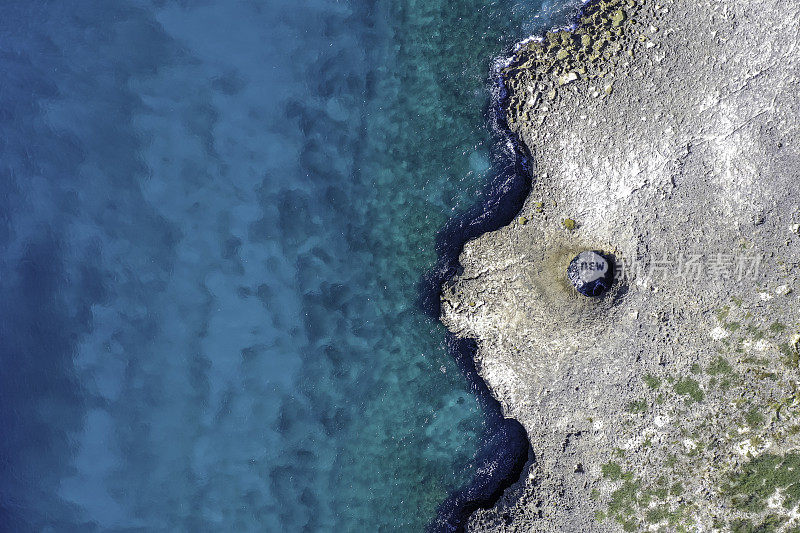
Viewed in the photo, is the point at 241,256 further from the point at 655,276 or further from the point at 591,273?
the point at 655,276

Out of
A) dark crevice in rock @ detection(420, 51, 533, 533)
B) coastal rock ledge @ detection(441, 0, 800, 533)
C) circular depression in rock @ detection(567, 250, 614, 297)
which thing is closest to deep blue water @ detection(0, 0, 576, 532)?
dark crevice in rock @ detection(420, 51, 533, 533)

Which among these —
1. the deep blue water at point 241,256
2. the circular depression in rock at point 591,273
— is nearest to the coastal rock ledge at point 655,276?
the circular depression in rock at point 591,273

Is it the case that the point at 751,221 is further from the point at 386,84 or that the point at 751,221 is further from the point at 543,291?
the point at 386,84

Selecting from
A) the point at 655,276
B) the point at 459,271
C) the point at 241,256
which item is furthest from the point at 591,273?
the point at 241,256

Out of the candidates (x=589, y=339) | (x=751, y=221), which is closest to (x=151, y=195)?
(x=589, y=339)

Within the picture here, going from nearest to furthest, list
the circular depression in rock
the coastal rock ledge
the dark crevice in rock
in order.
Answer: the coastal rock ledge, the circular depression in rock, the dark crevice in rock

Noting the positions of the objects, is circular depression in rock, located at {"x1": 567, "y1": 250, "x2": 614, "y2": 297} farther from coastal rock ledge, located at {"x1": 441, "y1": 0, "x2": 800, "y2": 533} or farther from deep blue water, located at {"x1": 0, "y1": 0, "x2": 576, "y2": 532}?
deep blue water, located at {"x1": 0, "y1": 0, "x2": 576, "y2": 532}

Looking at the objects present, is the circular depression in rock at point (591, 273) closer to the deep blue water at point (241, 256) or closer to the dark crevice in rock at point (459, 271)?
the dark crevice in rock at point (459, 271)
